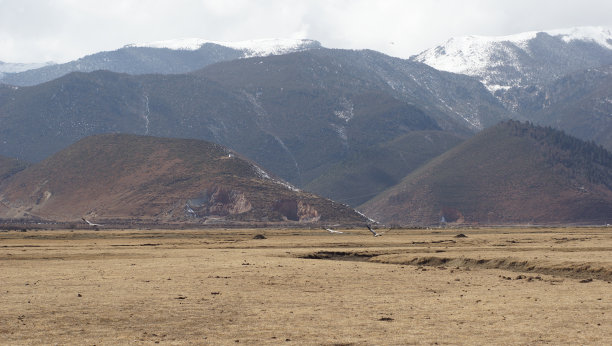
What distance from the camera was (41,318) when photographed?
115 ft

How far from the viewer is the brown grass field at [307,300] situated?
3250 cm

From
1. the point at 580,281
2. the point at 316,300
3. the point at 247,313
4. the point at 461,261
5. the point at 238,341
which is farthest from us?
the point at 461,261

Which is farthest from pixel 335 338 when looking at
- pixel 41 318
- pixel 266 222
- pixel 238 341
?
pixel 266 222

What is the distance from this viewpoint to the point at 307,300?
140ft

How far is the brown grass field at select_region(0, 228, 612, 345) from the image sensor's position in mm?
32500

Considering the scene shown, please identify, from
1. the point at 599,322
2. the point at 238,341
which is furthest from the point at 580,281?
the point at 238,341

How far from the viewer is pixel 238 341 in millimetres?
31406

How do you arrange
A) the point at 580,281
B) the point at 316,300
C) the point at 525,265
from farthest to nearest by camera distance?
the point at 525,265 → the point at 580,281 → the point at 316,300

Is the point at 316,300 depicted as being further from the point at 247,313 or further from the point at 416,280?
the point at 416,280

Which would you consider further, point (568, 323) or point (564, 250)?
point (564, 250)

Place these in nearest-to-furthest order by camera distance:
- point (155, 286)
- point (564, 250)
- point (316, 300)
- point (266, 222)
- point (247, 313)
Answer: point (247, 313) → point (316, 300) → point (155, 286) → point (564, 250) → point (266, 222)

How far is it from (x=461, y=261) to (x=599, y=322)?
31.0 meters

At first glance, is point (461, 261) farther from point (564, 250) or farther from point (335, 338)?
point (335, 338)

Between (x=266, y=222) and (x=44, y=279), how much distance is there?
14752cm
